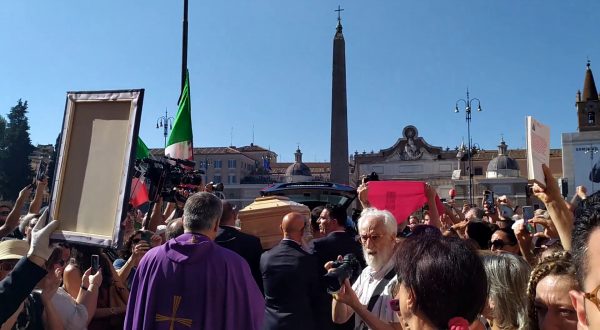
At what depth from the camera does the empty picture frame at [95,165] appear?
118 inches

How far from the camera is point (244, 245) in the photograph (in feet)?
16.3

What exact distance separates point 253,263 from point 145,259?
5.62ft

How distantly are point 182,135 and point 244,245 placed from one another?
18.9 ft

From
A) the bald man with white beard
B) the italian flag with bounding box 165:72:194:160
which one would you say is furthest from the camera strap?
the italian flag with bounding box 165:72:194:160

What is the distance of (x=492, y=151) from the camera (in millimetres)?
82188

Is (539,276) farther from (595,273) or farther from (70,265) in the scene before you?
(70,265)

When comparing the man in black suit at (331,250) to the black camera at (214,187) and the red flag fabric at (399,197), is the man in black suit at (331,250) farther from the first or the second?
the black camera at (214,187)

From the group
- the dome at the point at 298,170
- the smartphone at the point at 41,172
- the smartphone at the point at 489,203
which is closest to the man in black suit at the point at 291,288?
the smartphone at the point at 41,172

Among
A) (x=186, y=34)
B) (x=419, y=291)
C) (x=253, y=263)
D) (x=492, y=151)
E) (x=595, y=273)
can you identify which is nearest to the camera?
(x=595, y=273)

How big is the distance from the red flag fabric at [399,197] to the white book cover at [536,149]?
12.6 feet

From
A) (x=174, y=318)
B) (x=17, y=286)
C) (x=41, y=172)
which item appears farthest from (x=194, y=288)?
(x=41, y=172)

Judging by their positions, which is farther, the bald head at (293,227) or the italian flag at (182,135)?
the italian flag at (182,135)

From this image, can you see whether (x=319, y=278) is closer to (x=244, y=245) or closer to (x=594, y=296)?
(x=244, y=245)

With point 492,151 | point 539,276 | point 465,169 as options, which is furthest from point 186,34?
point 492,151
